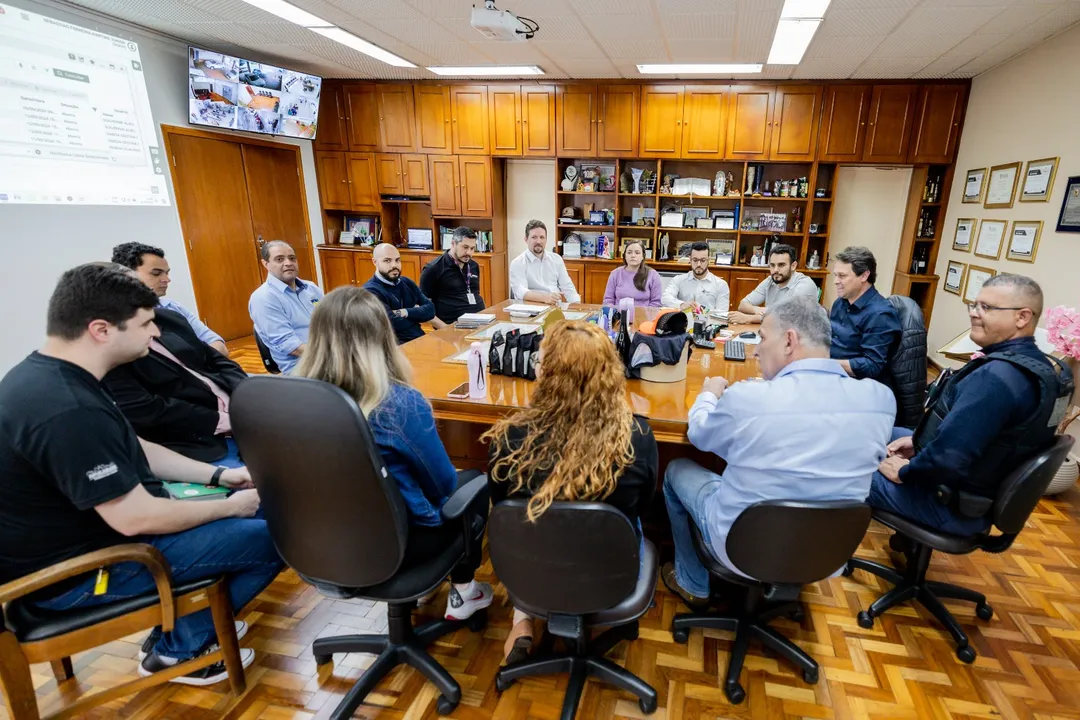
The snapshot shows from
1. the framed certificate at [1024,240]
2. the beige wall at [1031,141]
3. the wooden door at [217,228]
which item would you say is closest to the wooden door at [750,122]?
the beige wall at [1031,141]

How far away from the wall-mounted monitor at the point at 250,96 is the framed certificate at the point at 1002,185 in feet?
21.8

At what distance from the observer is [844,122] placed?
5.23 meters

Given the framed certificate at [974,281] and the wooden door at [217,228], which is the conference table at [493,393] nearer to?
the framed certificate at [974,281]

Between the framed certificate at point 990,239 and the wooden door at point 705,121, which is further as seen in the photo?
the wooden door at point 705,121

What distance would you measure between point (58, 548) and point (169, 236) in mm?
4317

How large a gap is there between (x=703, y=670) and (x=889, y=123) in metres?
5.75

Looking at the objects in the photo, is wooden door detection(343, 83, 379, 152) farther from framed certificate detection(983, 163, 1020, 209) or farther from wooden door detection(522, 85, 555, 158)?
framed certificate detection(983, 163, 1020, 209)

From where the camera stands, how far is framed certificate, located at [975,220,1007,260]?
13.7 ft

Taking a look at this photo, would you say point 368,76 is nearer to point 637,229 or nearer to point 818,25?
point 637,229

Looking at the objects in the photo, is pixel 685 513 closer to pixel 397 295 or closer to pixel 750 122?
pixel 397 295

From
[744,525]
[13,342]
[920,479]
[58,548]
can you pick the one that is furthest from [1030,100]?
[13,342]

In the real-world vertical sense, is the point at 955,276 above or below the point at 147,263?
below

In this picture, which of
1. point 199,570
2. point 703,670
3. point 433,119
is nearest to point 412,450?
point 199,570

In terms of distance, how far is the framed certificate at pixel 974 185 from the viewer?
4.57m
